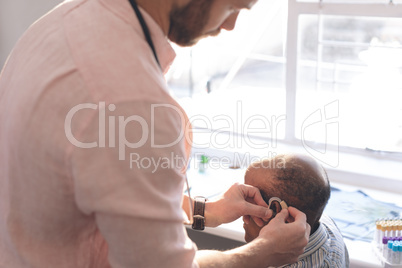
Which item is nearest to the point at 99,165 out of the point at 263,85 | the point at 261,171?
the point at 261,171

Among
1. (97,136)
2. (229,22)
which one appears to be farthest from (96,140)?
(229,22)

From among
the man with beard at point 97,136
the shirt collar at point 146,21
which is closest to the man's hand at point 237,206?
the man with beard at point 97,136

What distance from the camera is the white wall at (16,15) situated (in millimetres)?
2900

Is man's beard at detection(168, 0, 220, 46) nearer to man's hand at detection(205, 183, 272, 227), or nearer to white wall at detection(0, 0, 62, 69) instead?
man's hand at detection(205, 183, 272, 227)

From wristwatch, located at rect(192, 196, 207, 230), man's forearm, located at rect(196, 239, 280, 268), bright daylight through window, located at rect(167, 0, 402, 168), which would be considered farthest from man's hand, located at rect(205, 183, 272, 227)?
bright daylight through window, located at rect(167, 0, 402, 168)

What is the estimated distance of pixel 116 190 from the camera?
804 mm

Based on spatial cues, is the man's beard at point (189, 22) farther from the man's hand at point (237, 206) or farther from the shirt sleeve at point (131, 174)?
the man's hand at point (237, 206)

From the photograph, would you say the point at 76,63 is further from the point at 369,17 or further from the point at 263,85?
the point at 263,85

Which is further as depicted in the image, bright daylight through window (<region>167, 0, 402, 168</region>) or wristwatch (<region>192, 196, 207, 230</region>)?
bright daylight through window (<region>167, 0, 402, 168</region>)

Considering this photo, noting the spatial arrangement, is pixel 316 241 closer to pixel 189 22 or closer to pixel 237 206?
pixel 237 206

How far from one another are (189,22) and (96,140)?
27 cm

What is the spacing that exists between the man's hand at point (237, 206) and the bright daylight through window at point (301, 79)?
1153 mm

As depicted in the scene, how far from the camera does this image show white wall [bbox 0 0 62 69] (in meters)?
2.90

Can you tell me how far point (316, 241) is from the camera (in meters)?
1.52
